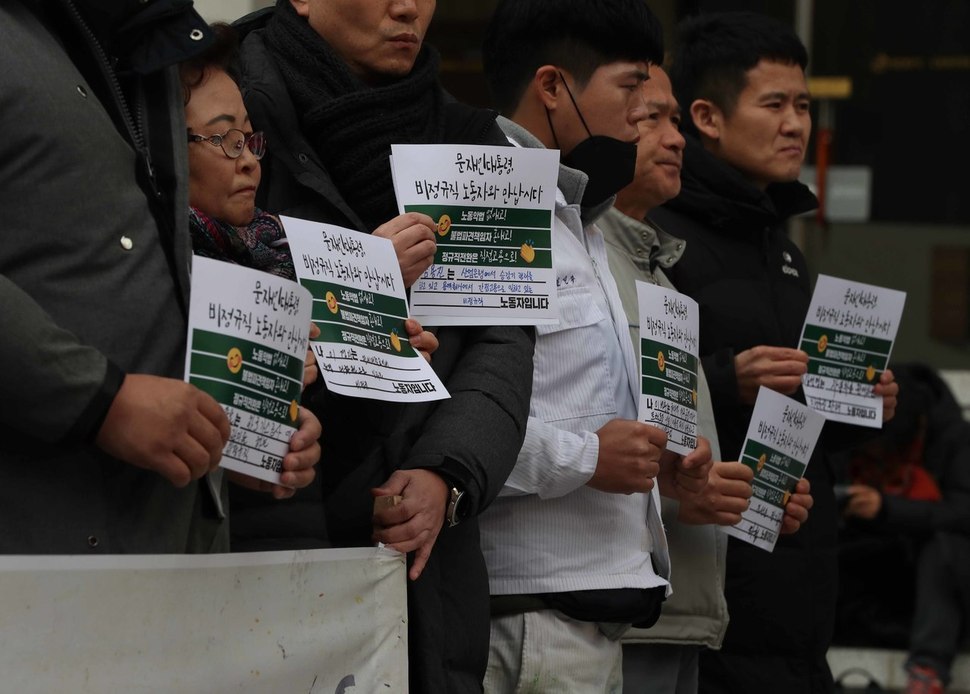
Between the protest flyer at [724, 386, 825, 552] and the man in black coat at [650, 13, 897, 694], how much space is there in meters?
0.14

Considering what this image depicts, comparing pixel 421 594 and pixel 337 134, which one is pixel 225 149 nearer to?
pixel 337 134

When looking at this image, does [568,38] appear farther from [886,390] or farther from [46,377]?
[46,377]

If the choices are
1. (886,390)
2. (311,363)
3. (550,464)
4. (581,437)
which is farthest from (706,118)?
(311,363)

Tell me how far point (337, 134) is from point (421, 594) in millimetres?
815

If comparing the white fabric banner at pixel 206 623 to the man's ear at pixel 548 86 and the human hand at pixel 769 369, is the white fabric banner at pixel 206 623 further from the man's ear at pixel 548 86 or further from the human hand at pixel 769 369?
the human hand at pixel 769 369

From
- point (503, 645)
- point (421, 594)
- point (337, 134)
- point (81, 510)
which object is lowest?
point (503, 645)

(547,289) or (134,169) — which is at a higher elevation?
(134,169)

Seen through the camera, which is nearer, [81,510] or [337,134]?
[81,510]

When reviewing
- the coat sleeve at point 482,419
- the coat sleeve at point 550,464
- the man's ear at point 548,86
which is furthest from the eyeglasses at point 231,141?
the man's ear at point 548,86

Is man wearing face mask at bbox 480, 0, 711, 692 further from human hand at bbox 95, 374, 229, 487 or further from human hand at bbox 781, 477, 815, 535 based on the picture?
human hand at bbox 95, 374, 229, 487

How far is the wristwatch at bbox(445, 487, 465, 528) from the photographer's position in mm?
2725

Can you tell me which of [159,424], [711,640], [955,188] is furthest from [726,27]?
[955,188]

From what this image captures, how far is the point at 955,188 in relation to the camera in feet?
28.1

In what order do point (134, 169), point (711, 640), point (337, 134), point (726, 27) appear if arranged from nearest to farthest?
point (134, 169), point (337, 134), point (711, 640), point (726, 27)
